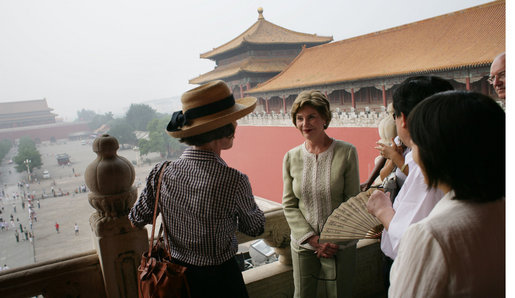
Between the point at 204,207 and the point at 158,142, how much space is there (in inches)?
340

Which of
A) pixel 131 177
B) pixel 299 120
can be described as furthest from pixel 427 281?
pixel 131 177

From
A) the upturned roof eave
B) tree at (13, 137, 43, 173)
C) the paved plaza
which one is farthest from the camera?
the paved plaza

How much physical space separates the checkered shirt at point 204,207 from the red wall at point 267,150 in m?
5.69

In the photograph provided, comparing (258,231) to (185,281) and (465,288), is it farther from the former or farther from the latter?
(465,288)

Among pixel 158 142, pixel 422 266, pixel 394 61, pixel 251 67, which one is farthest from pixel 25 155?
pixel 422 266

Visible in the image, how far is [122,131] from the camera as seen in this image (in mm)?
8695

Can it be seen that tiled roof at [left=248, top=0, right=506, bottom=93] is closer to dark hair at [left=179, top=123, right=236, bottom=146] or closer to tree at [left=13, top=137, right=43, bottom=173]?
dark hair at [left=179, top=123, right=236, bottom=146]

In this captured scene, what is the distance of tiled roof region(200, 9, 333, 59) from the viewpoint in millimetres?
9742

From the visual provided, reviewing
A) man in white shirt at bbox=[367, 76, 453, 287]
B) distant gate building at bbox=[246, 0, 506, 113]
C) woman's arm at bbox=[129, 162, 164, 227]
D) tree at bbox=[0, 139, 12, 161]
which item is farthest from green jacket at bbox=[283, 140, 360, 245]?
tree at bbox=[0, 139, 12, 161]

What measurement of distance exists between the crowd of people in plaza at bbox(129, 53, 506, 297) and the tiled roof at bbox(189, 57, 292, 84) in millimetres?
8087

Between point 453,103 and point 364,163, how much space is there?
555 centimetres

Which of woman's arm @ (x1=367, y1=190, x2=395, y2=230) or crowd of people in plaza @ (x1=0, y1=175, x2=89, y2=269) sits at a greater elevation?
woman's arm @ (x1=367, y1=190, x2=395, y2=230)

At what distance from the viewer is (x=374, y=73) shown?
243 inches

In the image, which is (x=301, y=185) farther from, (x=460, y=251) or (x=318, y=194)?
(x=460, y=251)
